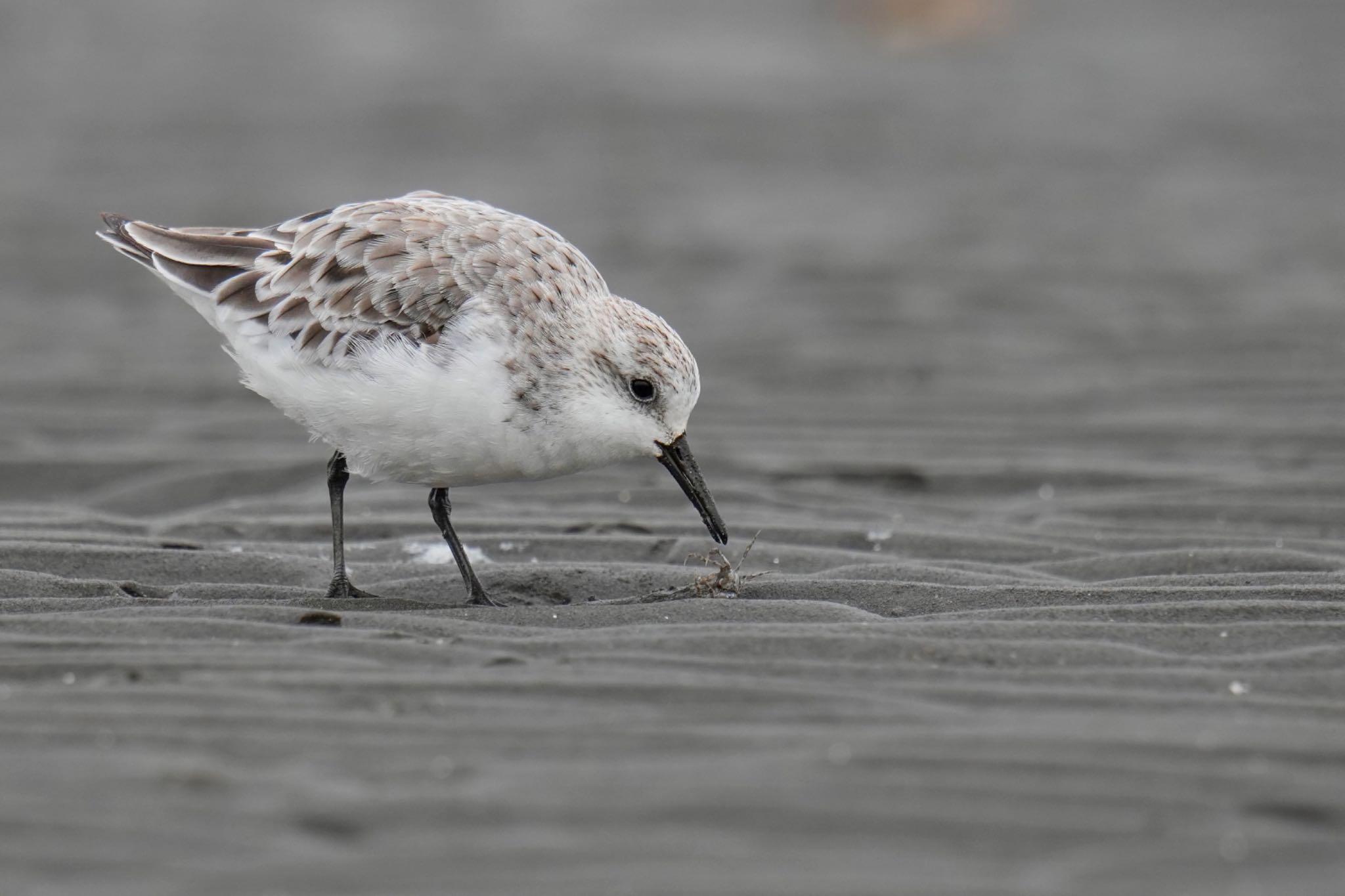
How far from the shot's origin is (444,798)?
3488mm

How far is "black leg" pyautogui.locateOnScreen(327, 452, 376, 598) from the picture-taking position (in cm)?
536

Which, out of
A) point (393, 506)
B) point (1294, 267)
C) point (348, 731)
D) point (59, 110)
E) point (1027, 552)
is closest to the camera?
point (348, 731)

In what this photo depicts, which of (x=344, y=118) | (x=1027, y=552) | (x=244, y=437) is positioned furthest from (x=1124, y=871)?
(x=344, y=118)

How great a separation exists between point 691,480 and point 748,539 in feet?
2.77

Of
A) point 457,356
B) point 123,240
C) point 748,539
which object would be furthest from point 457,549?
point 123,240

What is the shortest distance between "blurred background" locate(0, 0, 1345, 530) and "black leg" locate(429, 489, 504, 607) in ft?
7.73

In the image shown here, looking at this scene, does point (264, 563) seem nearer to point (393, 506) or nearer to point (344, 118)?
point (393, 506)

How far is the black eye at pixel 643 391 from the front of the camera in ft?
17.7

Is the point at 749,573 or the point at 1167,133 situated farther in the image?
the point at 1167,133

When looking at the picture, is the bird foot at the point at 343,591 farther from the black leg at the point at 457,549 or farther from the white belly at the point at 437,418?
the white belly at the point at 437,418

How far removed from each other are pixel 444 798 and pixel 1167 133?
15919mm

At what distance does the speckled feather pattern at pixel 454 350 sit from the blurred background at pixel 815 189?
95.4 inches

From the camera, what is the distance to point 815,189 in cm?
1570

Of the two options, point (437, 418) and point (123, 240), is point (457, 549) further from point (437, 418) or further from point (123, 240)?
point (123, 240)
